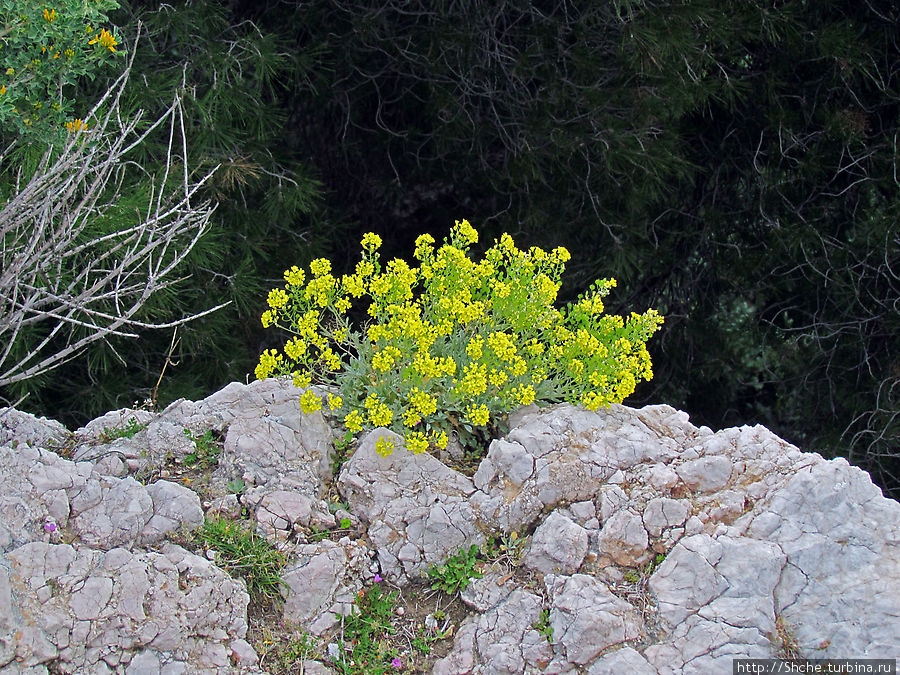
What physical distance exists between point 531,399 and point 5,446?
5.89 feet

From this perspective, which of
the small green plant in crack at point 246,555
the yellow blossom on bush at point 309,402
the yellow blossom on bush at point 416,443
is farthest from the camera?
the yellow blossom on bush at point 309,402

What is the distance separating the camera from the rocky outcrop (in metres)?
2.62

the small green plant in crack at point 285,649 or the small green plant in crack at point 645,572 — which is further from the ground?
the small green plant in crack at point 645,572

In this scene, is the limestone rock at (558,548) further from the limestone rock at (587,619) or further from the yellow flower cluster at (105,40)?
the yellow flower cluster at (105,40)

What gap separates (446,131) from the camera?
6.25 meters

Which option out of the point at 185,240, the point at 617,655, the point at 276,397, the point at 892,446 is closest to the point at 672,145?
the point at 892,446

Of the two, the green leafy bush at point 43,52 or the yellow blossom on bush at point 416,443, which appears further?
the green leafy bush at point 43,52

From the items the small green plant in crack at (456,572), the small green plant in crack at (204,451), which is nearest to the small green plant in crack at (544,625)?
the small green plant in crack at (456,572)

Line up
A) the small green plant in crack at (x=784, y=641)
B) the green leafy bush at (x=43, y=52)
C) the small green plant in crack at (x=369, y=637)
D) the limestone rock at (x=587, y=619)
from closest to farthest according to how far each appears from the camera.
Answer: the small green plant in crack at (x=784, y=641) < the limestone rock at (x=587, y=619) < the small green plant in crack at (x=369, y=637) < the green leafy bush at (x=43, y=52)

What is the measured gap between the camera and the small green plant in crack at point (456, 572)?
9.57ft

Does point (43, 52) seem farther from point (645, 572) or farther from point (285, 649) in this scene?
point (645, 572)

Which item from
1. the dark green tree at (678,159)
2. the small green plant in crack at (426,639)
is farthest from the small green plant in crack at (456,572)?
the dark green tree at (678,159)

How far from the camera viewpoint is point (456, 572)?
2943 millimetres

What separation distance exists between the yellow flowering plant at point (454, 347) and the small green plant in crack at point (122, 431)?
57cm
